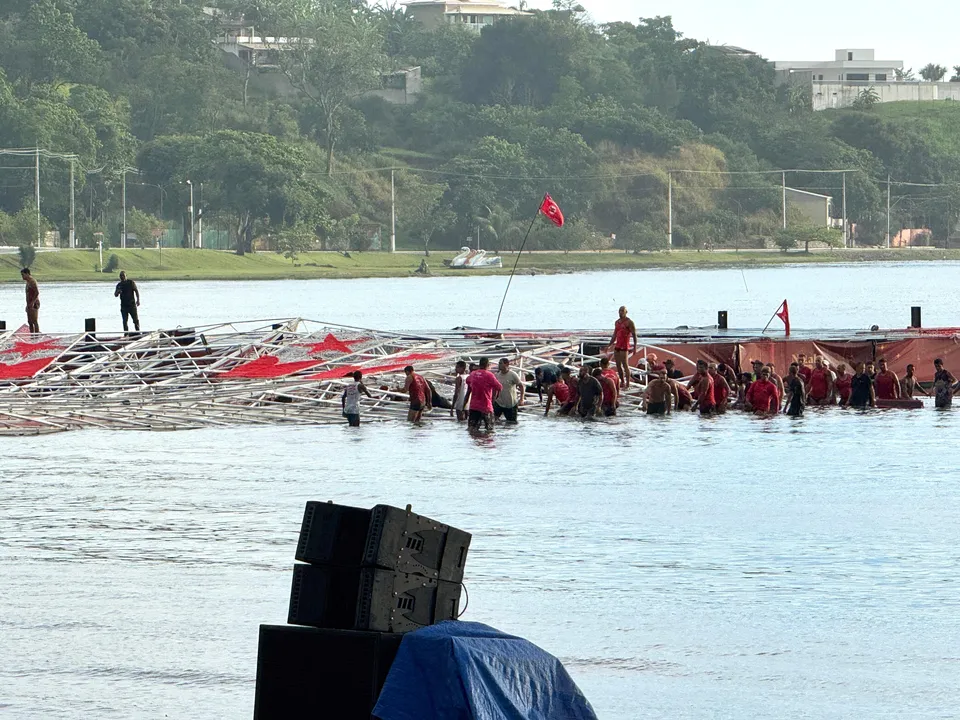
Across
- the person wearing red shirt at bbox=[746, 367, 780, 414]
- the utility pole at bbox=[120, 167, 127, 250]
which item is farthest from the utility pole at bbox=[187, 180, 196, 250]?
the person wearing red shirt at bbox=[746, 367, 780, 414]

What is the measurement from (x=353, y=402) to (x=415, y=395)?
53.1 inches

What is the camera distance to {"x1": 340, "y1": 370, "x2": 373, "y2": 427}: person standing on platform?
30031 millimetres

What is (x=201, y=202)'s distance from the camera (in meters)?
142

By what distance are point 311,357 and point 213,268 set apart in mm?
109219

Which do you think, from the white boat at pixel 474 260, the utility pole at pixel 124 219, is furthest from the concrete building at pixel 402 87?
the utility pole at pixel 124 219

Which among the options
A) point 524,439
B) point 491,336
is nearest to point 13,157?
point 491,336

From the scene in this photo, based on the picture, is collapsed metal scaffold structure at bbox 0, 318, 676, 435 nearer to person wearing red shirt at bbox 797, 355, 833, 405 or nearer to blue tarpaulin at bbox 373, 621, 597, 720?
person wearing red shirt at bbox 797, 355, 833, 405

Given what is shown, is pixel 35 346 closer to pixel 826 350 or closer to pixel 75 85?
pixel 826 350

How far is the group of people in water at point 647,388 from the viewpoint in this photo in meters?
30.9

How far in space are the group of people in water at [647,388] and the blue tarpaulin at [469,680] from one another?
2022cm

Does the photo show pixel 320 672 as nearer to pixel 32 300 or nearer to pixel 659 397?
pixel 659 397

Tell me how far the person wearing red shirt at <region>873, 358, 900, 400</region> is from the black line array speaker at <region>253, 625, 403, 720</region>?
93.7 feet

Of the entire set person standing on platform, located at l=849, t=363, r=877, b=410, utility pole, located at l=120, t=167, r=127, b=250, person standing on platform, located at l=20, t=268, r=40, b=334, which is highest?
utility pole, located at l=120, t=167, r=127, b=250

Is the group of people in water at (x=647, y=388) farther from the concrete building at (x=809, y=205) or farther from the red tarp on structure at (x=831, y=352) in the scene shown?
the concrete building at (x=809, y=205)
